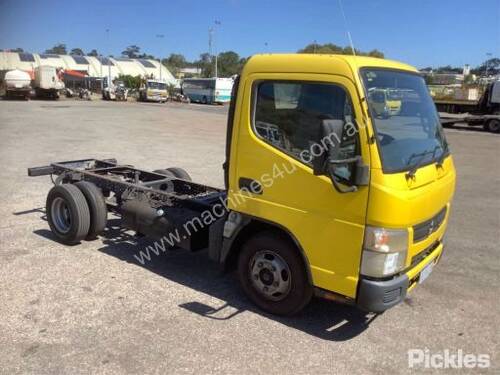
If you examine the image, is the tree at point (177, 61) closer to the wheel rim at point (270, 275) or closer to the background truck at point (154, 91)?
the background truck at point (154, 91)

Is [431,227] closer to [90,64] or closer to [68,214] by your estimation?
[68,214]

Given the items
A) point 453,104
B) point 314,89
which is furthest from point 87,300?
point 453,104

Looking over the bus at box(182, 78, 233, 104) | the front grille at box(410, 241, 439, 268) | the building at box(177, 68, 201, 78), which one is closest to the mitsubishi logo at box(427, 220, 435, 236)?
the front grille at box(410, 241, 439, 268)

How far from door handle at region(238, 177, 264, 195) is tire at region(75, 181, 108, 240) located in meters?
2.43

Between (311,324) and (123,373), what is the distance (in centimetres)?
173

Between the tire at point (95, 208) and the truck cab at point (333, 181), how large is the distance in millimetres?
2192

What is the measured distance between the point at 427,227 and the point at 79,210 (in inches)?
161

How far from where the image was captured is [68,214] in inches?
236

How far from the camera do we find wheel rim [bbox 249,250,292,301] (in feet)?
13.6

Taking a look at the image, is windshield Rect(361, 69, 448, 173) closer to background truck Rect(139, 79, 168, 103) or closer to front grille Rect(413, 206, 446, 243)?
front grille Rect(413, 206, 446, 243)

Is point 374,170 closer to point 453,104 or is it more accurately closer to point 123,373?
point 123,373

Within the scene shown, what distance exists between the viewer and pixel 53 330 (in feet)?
12.8

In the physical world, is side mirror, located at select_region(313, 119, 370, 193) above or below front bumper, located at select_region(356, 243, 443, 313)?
above

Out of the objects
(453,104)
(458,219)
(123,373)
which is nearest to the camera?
(123,373)
